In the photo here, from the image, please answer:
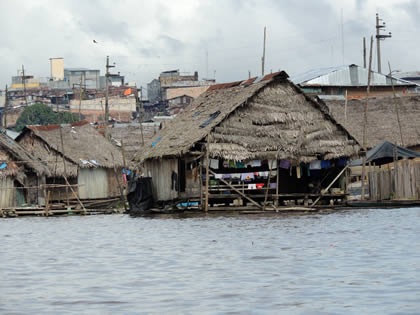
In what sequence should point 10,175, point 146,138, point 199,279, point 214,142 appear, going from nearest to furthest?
1. point 199,279
2. point 214,142
3. point 10,175
4. point 146,138

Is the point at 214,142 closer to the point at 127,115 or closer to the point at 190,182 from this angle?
the point at 190,182

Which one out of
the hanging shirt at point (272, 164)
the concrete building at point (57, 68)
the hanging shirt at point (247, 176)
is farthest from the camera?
the concrete building at point (57, 68)

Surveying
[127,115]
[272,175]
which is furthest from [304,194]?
[127,115]

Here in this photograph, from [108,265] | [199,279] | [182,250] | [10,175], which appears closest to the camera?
[199,279]

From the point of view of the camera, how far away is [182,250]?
533 inches

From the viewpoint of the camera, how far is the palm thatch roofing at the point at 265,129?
25.9 metres

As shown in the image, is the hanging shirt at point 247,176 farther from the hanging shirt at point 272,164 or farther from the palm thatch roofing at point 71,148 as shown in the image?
the palm thatch roofing at point 71,148

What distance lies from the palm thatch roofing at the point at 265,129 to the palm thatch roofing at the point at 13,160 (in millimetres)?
7741

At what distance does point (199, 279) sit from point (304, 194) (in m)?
17.3

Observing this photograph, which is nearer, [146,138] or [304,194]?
[304,194]

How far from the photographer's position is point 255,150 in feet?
85.8

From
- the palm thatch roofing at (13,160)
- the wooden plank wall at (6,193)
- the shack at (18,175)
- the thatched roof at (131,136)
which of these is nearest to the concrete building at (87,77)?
the thatched roof at (131,136)

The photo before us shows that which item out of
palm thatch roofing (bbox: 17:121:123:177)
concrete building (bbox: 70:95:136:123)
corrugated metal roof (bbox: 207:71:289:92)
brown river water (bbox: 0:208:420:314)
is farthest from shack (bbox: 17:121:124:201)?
concrete building (bbox: 70:95:136:123)

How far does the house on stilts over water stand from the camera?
2591 cm
